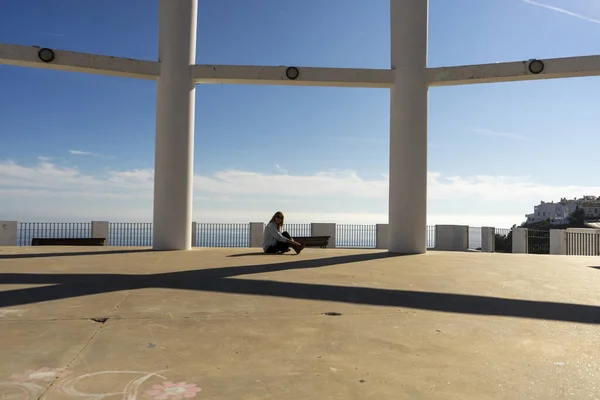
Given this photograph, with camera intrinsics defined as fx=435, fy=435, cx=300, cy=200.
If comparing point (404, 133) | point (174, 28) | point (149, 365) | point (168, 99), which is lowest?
point (149, 365)

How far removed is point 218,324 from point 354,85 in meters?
9.45

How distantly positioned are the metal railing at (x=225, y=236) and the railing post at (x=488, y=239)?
10.7 m

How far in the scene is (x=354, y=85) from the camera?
12078 millimetres

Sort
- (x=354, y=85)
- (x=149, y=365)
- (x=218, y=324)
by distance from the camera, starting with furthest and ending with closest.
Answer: (x=354, y=85)
(x=218, y=324)
(x=149, y=365)

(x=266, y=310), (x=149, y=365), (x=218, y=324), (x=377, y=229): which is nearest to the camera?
(x=149, y=365)

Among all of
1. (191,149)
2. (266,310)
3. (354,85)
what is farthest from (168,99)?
(266,310)

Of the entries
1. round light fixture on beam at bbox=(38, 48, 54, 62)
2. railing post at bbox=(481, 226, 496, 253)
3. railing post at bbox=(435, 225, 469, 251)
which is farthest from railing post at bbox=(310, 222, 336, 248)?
round light fixture on beam at bbox=(38, 48, 54, 62)

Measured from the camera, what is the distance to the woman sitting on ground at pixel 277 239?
1017 cm

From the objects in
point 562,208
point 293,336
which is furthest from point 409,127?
point 562,208

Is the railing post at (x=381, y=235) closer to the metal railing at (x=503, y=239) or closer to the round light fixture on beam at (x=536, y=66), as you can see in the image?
the metal railing at (x=503, y=239)

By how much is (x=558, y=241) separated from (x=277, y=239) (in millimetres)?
11732

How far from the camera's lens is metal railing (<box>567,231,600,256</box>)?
15.3m

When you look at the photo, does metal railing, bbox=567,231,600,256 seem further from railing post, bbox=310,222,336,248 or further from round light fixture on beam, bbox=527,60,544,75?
railing post, bbox=310,222,336,248

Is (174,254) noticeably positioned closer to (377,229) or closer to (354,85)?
(354,85)
